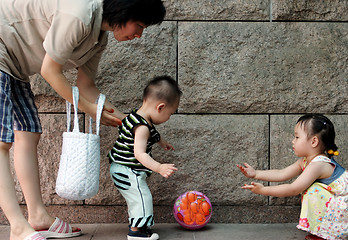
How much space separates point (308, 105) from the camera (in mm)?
3221

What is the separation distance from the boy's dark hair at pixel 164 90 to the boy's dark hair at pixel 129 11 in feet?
1.70

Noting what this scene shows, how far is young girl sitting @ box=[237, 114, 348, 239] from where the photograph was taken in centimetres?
258

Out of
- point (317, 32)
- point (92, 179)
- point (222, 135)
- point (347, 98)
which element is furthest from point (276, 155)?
point (92, 179)

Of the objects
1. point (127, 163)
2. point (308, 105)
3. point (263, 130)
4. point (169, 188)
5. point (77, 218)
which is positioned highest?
point (308, 105)

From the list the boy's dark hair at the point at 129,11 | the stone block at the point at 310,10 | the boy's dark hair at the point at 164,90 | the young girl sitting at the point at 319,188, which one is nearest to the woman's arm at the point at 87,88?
the boy's dark hair at the point at 164,90

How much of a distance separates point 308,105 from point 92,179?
1.80 meters

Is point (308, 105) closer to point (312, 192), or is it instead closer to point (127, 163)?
point (312, 192)

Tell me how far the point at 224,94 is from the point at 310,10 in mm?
972

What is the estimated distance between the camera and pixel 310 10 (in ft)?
10.6

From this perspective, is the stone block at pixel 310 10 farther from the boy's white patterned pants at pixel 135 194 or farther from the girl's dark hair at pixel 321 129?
the boy's white patterned pants at pixel 135 194

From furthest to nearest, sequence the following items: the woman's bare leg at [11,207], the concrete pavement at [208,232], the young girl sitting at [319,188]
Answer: the concrete pavement at [208,232]
the young girl sitting at [319,188]
the woman's bare leg at [11,207]

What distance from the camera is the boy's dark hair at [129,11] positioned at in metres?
2.32

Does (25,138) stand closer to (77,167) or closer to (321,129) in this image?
(77,167)

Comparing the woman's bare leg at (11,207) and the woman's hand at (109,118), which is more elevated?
the woman's hand at (109,118)
